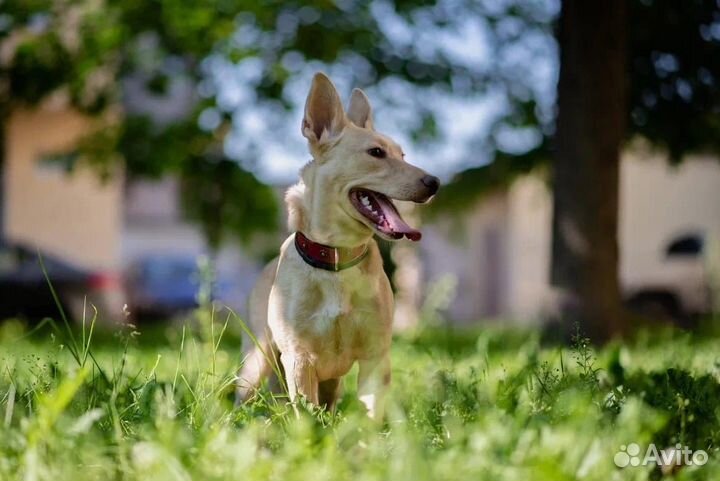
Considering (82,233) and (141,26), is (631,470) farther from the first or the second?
(82,233)

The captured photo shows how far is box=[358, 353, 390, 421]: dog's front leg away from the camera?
3.37 m

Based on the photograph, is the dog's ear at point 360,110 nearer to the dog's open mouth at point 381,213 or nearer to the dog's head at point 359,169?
the dog's head at point 359,169

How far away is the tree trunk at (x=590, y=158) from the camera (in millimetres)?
7145

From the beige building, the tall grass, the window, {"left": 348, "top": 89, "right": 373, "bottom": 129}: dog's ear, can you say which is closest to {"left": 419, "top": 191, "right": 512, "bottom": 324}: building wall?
the beige building

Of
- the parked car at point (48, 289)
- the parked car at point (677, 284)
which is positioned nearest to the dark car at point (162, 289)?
the parked car at point (48, 289)

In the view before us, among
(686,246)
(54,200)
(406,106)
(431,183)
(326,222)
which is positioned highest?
(431,183)

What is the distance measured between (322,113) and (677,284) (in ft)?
41.5

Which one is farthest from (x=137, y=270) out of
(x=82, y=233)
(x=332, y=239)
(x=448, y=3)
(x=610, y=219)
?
(x=332, y=239)

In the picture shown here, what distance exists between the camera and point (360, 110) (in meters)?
4.18

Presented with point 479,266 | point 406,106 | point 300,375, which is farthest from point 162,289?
point 300,375

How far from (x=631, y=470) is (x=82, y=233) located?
16235 mm

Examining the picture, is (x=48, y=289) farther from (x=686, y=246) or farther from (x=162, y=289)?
(x=686, y=246)

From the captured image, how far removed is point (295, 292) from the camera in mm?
3469

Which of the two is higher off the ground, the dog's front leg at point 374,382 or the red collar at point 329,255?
the red collar at point 329,255
